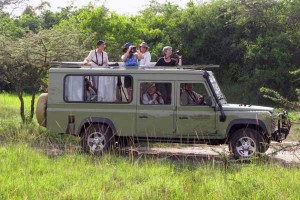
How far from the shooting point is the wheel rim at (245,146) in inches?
378

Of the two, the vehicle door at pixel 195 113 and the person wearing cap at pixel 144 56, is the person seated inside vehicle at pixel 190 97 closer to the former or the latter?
the vehicle door at pixel 195 113

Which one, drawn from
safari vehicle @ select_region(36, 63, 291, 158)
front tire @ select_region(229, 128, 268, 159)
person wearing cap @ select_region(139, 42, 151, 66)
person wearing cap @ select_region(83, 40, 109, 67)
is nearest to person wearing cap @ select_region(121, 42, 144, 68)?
person wearing cap @ select_region(139, 42, 151, 66)

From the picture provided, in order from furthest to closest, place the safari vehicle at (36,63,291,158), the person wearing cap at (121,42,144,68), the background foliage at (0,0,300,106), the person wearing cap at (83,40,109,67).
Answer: the background foliage at (0,0,300,106) → the person wearing cap at (83,40,109,67) → the person wearing cap at (121,42,144,68) → the safari vehicle at (36,63,291,158)

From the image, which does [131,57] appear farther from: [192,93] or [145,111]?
[192,93]

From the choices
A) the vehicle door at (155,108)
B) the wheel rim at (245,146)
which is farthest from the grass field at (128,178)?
the wheel rim at (245,146)

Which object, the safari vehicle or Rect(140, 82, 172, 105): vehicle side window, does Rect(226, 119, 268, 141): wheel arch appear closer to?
the safari vehicle

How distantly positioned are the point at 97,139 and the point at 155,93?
1409mm

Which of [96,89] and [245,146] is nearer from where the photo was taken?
[245,146]

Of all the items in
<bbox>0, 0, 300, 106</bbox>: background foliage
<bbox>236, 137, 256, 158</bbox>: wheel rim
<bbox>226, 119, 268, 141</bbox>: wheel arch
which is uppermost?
<bbox>0, 0, 300, 106</bbox>: background foliage

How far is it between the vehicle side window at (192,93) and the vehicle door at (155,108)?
204 mm

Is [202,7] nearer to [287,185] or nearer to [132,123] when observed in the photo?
[132,123]

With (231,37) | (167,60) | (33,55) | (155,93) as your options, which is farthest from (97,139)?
(231,37)

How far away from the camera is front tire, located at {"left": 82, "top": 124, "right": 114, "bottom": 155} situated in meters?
10.1

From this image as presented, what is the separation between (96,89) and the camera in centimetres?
1019
